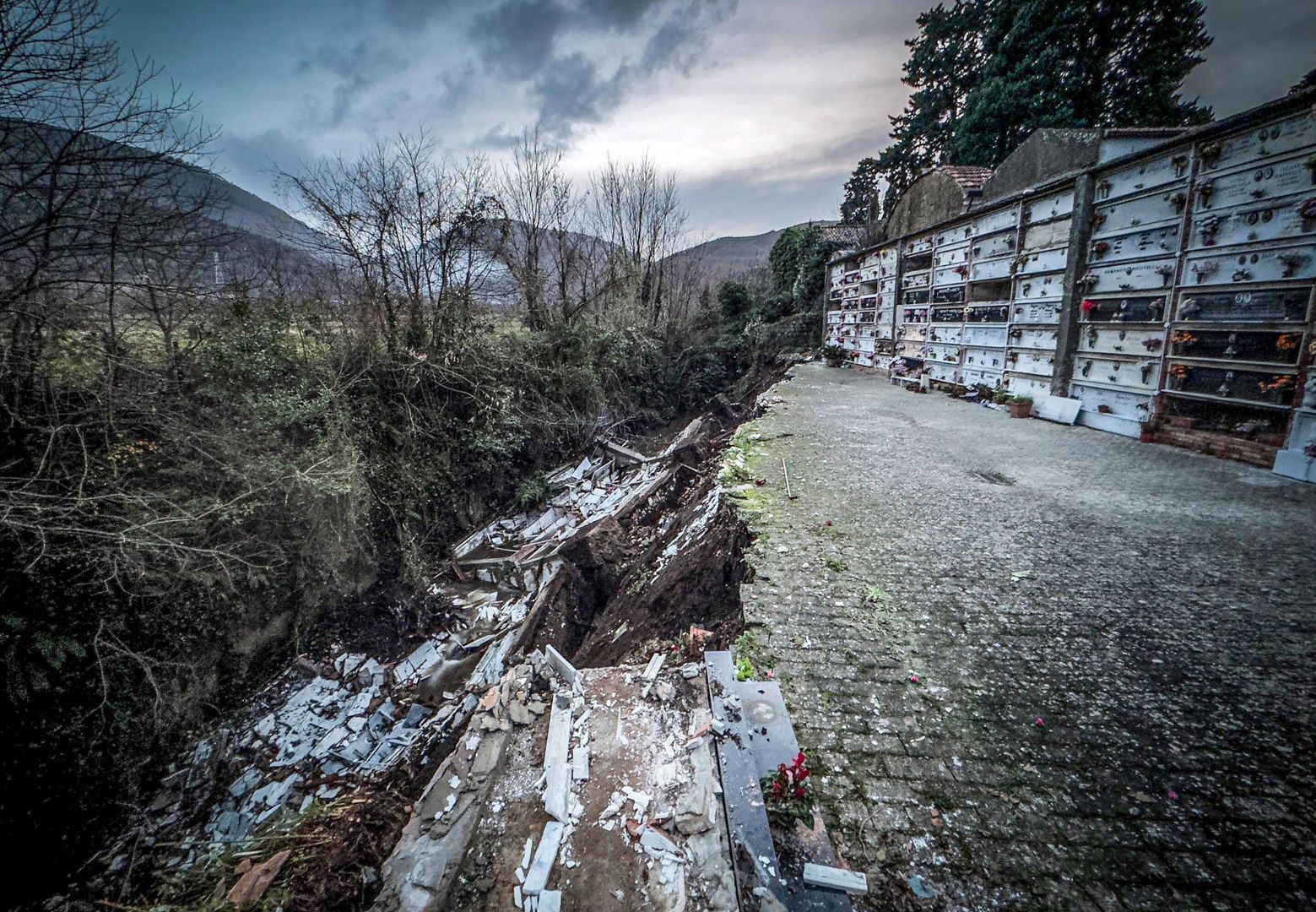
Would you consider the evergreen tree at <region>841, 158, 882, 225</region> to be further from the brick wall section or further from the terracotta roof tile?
the brick wall section

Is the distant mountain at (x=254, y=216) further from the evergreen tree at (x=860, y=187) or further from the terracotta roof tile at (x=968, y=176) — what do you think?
the evergreen tree at (x=860, y=187)

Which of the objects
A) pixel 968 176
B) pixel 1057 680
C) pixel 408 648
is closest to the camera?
pixel 1057 680

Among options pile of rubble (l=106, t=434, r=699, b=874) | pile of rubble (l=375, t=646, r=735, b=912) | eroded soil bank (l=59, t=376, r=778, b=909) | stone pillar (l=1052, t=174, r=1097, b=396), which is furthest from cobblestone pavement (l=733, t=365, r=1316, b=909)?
pile of rubble (l=106, t=434, r=699, b=874)

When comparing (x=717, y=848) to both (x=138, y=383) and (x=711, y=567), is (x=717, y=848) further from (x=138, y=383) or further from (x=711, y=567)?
(x=138, y=383)

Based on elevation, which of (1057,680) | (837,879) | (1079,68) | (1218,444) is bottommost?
(837,879)

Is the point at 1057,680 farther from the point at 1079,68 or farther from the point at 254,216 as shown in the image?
the point at 1079,68

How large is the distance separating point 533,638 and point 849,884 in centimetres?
482

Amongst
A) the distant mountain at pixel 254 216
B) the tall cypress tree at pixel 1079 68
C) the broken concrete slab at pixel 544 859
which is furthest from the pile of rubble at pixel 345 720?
the tall cypress tree at pixel 1079 68

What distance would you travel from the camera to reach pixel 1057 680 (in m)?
2.22

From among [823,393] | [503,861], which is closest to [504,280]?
[823,393]

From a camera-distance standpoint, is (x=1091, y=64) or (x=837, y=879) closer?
(x=837, y=879)

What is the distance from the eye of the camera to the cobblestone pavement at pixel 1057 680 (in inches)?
59.6

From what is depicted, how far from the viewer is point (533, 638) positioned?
18.8 ft

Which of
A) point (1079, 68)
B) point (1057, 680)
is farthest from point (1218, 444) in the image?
point (1079, 68)
